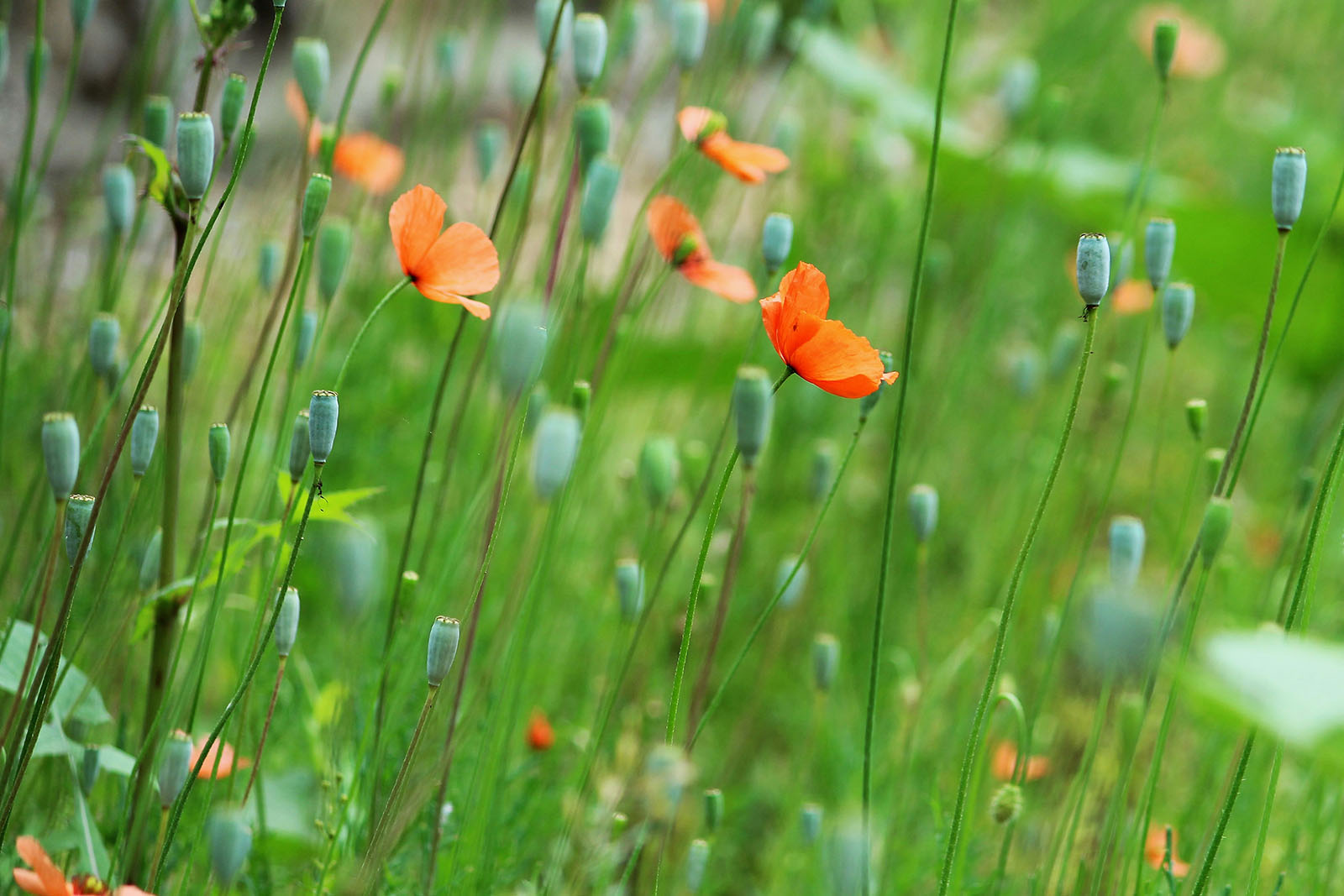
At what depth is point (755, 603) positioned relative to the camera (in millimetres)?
1166

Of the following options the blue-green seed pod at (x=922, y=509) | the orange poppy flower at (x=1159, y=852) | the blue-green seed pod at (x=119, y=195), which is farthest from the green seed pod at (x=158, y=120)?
the orange poppy flower at (x=1159, y=852)

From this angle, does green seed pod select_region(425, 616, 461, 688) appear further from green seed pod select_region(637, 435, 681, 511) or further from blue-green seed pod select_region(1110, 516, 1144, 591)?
blue-green seed pod select_region(1110, 516, 1144, 591)

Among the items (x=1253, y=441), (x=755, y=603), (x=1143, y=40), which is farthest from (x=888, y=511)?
(x=1143, y=40)

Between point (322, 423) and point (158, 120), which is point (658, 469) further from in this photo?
point (158, 120)

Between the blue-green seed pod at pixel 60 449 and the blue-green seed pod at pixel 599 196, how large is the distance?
24 centimetres

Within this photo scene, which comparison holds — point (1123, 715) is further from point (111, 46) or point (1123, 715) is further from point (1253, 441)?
point (111, 46)

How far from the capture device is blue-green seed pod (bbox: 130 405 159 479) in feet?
→ 1.65

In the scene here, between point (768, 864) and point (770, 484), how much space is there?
1.51 ft

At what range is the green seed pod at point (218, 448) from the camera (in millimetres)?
487

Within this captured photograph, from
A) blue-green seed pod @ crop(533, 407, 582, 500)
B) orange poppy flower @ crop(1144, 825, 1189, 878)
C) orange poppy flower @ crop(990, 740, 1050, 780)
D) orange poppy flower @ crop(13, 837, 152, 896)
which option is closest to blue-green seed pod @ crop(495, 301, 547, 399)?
blue-green seed pod @ crop(533, 407, 582, 500)

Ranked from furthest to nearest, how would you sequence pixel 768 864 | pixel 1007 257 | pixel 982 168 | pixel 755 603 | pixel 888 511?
1. pixel 1007 257
2. pixel 982 168
3. pixel 755 603
4. pixel 768 864
5. pixel 888 511

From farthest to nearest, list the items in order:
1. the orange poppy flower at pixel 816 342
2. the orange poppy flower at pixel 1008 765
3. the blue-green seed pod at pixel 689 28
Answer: the orange poppy flower at pixel 1008 765, the blue-green seed pod at pixel 689 28, the orange poppy flower at pixel 816 342

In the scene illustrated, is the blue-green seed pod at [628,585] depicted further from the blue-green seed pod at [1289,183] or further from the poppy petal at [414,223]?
the blue-green seed pod at [1289,183]

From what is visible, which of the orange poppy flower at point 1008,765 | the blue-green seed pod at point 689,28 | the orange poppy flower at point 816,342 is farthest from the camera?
the orange poppy flower at point 1008,765
